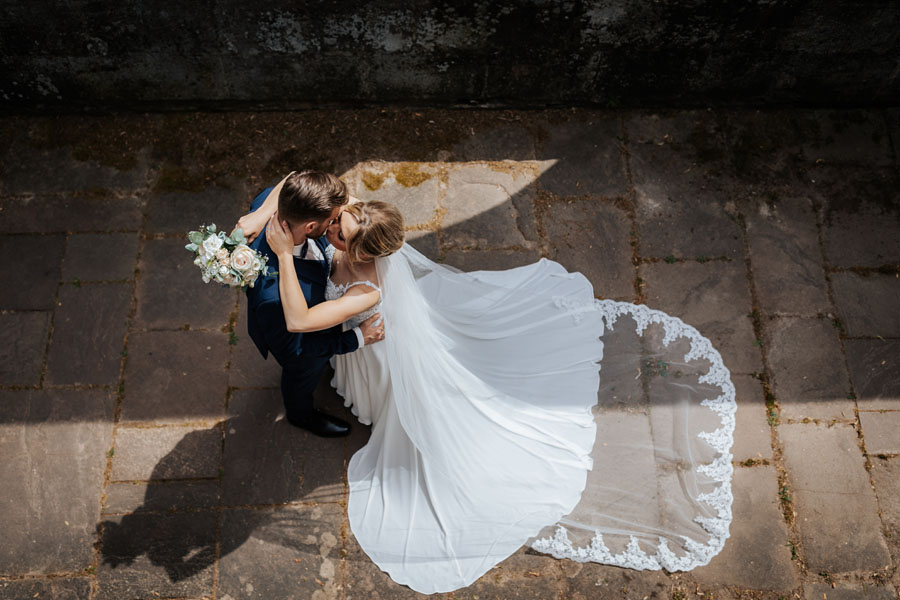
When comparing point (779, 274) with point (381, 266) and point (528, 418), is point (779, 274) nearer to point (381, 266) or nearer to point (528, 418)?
point (528, 418)

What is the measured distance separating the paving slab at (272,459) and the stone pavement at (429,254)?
0.01 metres

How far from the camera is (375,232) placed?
10.1 ft

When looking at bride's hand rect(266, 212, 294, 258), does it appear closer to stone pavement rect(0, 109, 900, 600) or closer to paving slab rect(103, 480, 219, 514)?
stone pavement rect(0, 109, 900, 600)

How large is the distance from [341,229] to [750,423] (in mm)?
2673

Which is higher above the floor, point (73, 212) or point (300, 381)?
point (73, 212)

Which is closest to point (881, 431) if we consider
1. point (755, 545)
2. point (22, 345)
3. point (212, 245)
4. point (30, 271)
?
point (755, 545)

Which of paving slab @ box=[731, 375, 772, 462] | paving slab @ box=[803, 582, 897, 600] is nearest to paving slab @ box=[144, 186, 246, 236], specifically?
paving slab @ box=[731, 375, 772, 462]

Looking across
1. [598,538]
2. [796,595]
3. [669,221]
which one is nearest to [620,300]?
[669,221]

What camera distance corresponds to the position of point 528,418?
13.0 feet

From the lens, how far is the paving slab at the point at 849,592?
12.8 ft

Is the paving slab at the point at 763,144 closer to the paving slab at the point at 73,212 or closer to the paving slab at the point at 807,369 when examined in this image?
the paving slab at the point at 807,369

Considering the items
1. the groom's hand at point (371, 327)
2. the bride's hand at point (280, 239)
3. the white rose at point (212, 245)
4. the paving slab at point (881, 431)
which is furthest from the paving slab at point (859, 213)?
the white rose at point (212, 245)

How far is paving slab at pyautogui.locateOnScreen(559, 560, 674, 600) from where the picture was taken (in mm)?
3855

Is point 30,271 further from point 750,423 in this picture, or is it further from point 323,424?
point 750,423
